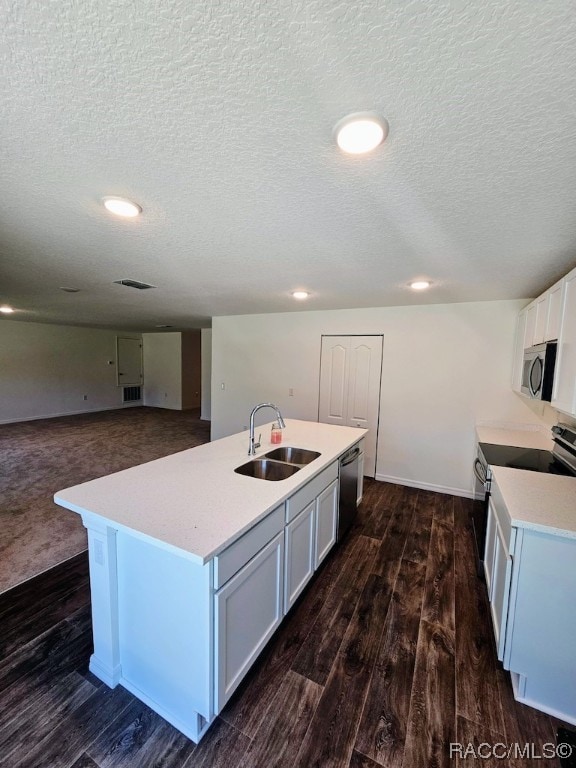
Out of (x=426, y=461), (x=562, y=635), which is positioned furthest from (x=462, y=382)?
(x=562, y=635)

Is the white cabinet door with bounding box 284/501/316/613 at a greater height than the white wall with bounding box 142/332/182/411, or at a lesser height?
lesser

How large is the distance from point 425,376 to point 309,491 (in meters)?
2.53

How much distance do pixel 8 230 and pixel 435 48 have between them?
2.30m

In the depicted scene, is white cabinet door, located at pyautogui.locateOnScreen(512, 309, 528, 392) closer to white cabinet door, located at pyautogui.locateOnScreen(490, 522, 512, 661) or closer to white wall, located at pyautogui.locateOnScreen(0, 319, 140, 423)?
white cabinet door, located at pyautogui.locateOnScreen(490, 522, 512, 661)

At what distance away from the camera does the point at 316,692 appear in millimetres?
1481

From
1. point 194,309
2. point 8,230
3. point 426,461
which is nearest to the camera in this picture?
point 8,230

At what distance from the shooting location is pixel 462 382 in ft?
11.9

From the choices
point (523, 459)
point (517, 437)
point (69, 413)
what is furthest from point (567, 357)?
point (69, 413)

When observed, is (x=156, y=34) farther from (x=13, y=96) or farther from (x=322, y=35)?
(x=13, y=96)

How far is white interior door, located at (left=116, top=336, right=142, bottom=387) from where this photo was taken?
875 centimetres

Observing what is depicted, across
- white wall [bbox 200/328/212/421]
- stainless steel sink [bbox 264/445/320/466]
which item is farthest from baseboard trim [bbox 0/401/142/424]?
stainless steel sink [bbox 264/445/320/466]

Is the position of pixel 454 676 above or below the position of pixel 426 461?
below

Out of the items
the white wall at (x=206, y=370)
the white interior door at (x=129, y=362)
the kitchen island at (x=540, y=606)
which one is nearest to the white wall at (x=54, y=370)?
the white interior door at (x=129, y=362)

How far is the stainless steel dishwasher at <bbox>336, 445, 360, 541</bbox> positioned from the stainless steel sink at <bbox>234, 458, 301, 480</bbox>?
537 millimetres
